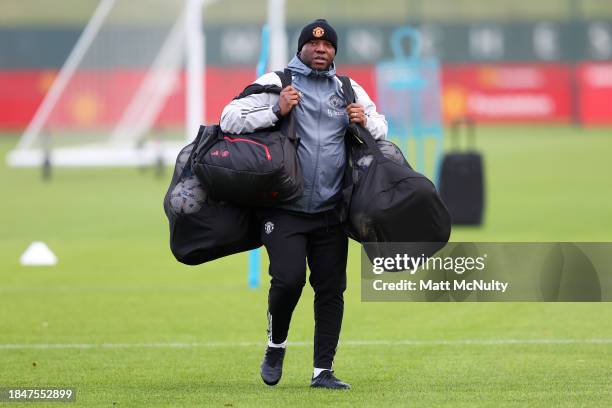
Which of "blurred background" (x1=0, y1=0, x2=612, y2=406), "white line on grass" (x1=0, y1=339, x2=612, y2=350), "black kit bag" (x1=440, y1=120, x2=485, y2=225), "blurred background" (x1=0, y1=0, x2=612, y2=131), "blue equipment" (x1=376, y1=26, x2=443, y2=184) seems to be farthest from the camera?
"blurred background" (x1=0, y1=0, x2=612, y2=131)

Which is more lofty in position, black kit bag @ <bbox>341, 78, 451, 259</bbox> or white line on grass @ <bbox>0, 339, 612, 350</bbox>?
black kit bag @ <bbox>341, 78, 451, 259</bbox>

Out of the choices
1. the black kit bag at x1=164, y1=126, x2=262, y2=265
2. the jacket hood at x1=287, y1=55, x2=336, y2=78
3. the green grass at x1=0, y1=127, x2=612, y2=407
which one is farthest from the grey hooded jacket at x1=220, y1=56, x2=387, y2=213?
the green grass at x1=0, y1=127, x2=612, y2=407

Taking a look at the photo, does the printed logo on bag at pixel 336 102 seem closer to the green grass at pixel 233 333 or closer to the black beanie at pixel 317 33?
the black beanie at pixel 317 33

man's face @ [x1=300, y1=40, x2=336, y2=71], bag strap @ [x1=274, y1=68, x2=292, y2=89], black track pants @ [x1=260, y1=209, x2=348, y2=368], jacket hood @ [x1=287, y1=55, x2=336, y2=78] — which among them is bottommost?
black track pants @ [x1=260, y1=209, x2=348, y2=368]

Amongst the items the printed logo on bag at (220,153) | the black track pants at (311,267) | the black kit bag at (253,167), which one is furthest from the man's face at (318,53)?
the black track pants at (311,267)

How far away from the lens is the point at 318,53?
26.7ft

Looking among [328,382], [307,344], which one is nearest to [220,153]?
[328,382]

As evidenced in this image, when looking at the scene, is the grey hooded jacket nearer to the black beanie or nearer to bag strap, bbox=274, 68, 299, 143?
bag strap, bbox=274, 68, 299, 143

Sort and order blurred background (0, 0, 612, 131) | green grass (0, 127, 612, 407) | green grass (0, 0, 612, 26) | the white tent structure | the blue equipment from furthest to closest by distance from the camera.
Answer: green grass (0, 0, 612, 26)
blurred background (0, 0, 612, 131)
the white tent structure
the blue equipment
green grass (0, 127, 612, 407)

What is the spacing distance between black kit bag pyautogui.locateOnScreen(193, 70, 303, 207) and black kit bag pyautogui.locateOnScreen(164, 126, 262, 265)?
9 cm

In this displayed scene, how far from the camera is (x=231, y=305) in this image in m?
12.6

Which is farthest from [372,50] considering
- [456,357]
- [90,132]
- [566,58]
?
[456,357]

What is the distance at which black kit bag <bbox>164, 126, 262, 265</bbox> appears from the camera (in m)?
8.22

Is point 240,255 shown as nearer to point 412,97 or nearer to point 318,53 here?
point 412,97
